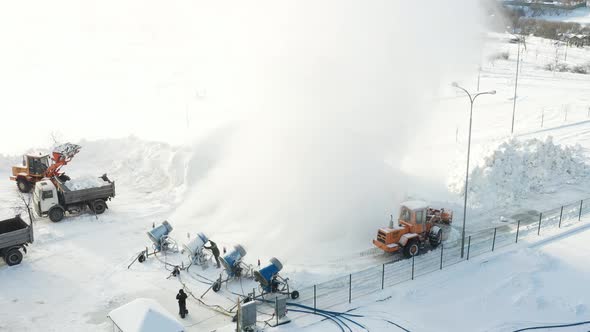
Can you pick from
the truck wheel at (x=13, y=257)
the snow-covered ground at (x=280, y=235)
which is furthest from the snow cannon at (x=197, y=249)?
the truck wheel at (x=13, y=257)

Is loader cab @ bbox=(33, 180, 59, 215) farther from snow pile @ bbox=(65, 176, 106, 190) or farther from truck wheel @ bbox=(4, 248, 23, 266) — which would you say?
truck wheel @ bbox=(4, 248, 23, 266)

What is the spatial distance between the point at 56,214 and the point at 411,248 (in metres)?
16.8

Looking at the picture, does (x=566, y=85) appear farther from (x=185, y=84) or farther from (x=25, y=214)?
(x=25, y=214)

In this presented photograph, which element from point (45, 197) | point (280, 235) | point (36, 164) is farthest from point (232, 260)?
point (36, 164)

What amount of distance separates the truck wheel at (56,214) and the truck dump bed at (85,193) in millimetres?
537

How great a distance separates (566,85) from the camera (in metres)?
60.7

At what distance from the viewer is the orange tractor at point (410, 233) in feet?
65.8

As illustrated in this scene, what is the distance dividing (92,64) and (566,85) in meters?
73.6

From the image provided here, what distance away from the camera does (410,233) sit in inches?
808

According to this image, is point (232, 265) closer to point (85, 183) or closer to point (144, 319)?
point (144, 319)

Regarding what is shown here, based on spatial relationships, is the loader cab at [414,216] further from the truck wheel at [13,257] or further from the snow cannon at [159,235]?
the truck wheel at [13,257]

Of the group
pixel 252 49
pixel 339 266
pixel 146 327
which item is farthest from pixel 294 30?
pixel 146 327

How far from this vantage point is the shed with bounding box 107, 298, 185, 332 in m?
14.2

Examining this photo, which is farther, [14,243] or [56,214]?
[56,214]
